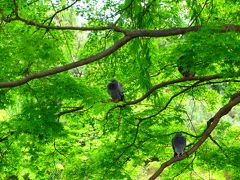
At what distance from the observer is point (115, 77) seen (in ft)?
16.8

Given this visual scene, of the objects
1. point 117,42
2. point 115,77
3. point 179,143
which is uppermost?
point 115,77

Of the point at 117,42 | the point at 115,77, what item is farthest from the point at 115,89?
the point at 115,77

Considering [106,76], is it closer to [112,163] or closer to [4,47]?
[112,163]

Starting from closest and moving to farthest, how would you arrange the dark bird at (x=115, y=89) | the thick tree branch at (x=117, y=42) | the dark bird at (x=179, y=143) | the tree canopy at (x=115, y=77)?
the thick tree branch at (x=117, y=42) < the tree canopy at (x=115, y=77) < the dark bird at (x=115, y=89) < the dark bird at (x=179, y=143)

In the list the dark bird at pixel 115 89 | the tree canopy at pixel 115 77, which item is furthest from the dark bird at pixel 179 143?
the dark bird at pixel 115 89

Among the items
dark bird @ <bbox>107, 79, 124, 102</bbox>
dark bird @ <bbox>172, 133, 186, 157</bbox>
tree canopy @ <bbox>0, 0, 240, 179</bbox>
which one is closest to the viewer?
tree canopy @ <bbox>0, 0, 240, 179</bbox>

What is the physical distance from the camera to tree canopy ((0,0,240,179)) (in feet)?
9.77

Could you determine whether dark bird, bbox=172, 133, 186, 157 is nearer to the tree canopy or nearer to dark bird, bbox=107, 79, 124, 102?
the tree canopy

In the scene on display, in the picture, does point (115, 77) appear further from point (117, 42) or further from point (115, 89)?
point (117, 42)

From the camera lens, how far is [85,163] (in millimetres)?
5418

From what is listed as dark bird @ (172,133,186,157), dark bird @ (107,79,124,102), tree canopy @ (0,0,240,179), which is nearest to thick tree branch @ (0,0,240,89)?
tree canopy @ (0,0,240,179)

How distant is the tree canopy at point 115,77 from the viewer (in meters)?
2.98

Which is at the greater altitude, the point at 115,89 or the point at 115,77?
the point at 115,77

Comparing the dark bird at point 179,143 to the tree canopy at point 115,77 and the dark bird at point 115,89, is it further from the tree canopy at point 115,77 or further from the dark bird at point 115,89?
the dark bird at point 115,89
